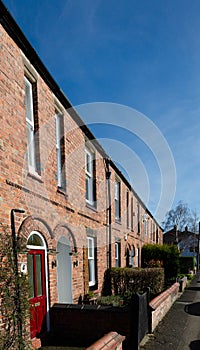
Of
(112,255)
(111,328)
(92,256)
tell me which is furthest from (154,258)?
(111,328)

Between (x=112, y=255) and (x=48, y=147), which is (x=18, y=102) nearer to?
(x=48, y=147)

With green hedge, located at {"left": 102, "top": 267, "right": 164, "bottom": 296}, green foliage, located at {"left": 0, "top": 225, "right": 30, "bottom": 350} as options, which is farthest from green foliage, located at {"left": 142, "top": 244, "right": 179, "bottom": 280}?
green foliage, located at {"left": 0, "top": 225, "right": 30, "bottom": 350}

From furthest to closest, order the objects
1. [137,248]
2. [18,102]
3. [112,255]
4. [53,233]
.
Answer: [137,248] < [112,255] < [53,233] < [18,102]

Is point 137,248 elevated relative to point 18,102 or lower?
lower

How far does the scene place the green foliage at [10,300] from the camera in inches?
197

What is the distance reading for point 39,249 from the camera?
6777mm

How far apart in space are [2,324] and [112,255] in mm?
8959

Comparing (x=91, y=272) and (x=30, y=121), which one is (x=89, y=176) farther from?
(x=30, y=121)

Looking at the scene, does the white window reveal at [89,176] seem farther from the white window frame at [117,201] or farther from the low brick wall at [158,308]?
the low brick wall at [158,308]

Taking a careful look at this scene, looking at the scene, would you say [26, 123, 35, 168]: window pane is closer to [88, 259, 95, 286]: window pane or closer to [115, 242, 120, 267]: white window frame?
[88, 259, 95, 286]: window pane

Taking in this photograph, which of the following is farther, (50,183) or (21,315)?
(50,183)

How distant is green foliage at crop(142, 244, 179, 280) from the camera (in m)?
19.0

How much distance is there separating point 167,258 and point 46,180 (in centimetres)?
1497

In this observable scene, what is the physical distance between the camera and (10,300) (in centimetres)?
→ 513
